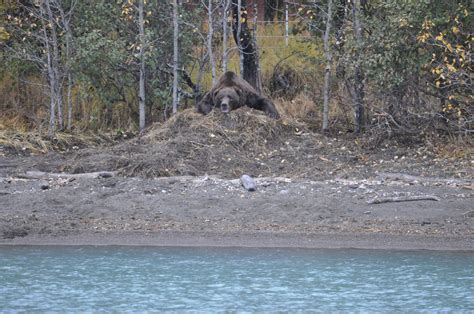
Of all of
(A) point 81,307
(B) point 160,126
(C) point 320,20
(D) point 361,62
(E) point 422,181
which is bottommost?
(A) point 81,307

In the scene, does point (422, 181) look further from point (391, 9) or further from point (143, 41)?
point (143, 41)

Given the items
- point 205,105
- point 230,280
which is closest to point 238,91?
point 205,105

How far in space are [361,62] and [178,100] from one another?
143 inches

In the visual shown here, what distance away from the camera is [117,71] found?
16531 millimetres

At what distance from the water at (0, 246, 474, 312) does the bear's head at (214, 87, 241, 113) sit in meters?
4.83

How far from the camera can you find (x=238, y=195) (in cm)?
1138

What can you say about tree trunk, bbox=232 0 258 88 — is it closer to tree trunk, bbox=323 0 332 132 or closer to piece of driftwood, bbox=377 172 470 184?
tree trunk, bbox=323 0 332 132

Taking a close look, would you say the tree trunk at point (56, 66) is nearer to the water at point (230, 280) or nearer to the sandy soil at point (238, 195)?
the sandy soil at point (238, 195)

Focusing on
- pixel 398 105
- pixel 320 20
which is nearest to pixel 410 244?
pixel 398 105

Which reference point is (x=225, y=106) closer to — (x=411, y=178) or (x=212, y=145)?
(x=212, y=145)

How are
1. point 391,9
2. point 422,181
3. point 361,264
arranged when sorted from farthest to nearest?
point 391,9, point 422,181, point 361,264

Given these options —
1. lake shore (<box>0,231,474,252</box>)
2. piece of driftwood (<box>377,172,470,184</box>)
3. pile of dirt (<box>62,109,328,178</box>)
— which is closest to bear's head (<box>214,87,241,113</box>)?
pile of dirt (<box>62,109,328,178</box>)

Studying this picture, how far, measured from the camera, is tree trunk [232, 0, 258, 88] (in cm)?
1667

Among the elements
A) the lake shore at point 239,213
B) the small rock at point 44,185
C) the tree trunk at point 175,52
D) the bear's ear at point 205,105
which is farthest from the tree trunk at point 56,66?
the lake shore at point 239,213
